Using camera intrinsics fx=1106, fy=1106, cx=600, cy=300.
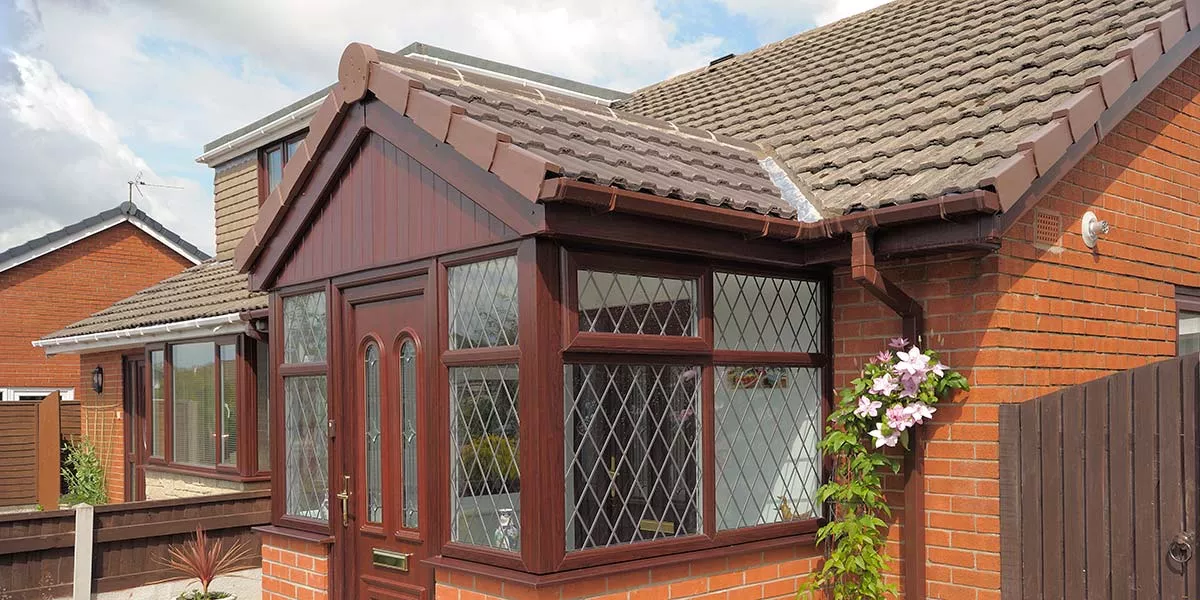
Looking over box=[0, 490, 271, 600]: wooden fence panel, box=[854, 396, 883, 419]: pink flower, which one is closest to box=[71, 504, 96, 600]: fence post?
box=[0, 490, 271, 600]: wooden fence panel

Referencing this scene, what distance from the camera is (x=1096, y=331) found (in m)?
6.32

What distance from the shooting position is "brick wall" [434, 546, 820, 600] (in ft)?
16.8

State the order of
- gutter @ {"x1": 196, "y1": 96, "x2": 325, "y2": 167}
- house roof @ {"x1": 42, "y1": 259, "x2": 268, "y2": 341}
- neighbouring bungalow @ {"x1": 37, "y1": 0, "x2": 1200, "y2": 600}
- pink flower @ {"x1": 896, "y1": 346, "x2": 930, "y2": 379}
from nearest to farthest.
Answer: neighbouring bungalow @ {"x1": 37, "y1": 0, "x2": 1200, "y2": 600}
pink flower @ {"x1": 896, "y1": 346, "x2": 930, "y2": 379}
house roof @ {"x1": 42, "y1": 259, "x2": 268, "y2": 341}
gutter @ {"x1": 196, "y1": 96, "x2": 325, "y2": 167}

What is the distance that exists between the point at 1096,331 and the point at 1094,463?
3.61 feet

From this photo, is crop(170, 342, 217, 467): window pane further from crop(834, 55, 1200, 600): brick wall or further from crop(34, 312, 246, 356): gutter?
crop(834, 55, 1200, 600): brick wall

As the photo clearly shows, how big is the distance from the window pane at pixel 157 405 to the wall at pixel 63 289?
37.9 feet

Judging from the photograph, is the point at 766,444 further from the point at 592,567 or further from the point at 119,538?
the point at 119,538

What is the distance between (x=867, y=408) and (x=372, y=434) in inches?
111

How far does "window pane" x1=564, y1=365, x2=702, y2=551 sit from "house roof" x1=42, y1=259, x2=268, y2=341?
674 cm

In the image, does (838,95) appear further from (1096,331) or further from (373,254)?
(373,254)

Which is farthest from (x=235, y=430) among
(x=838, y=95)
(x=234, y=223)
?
(x=838, y=95)

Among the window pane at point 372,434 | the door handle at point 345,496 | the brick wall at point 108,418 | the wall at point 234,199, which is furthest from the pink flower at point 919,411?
the brick wall at point 108,418

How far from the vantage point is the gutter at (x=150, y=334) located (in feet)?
38.5

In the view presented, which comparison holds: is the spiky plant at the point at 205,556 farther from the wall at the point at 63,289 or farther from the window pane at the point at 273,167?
the wall at the point at 63,289
